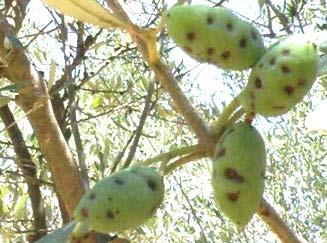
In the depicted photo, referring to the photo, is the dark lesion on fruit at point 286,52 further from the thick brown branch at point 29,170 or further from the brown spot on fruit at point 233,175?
the thick brown branch at point 29,170

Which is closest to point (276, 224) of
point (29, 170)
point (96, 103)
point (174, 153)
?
point (174, 153)

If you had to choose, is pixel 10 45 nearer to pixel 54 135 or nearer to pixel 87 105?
pixel 54 135

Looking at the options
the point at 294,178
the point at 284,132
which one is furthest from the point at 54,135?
the point at 294,178

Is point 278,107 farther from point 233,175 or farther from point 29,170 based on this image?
point 29,170

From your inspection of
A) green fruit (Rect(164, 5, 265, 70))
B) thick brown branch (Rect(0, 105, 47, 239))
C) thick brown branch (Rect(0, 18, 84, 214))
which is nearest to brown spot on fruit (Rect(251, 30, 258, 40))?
green fruit (Rect(164, 5, 265, 70))

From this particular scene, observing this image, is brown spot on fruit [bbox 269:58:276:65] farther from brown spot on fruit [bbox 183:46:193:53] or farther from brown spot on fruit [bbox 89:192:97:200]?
brown spot on fruit [bbox 89:192:97:200]

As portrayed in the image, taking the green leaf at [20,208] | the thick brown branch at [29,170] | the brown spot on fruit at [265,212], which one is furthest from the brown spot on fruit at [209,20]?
the green leaf at [20,208]
